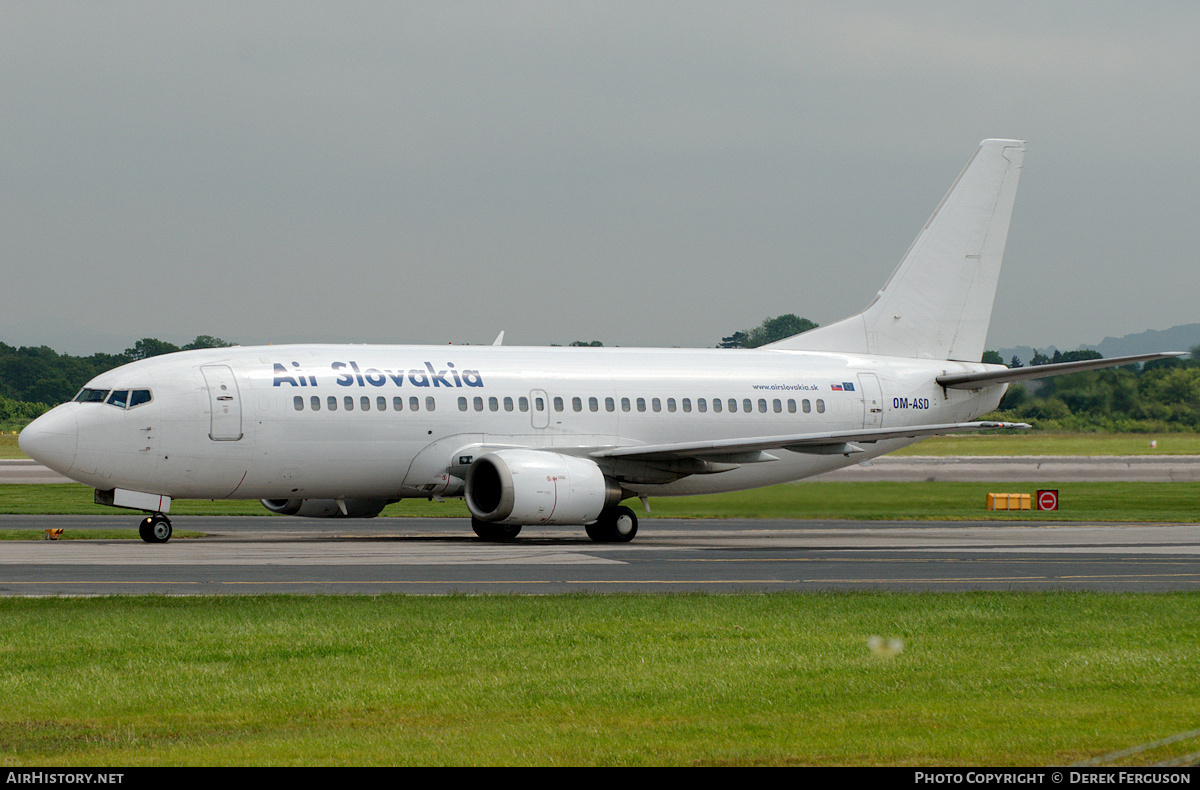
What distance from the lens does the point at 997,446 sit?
85312 mm

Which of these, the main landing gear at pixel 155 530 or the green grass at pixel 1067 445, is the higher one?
the main landing gear at pixel 155 530

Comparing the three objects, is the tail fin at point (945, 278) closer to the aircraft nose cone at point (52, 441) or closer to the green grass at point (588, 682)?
the aircraft nose cone at point (52, 441)

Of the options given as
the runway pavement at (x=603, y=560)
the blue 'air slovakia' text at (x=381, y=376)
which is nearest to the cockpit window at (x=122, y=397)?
the blue 'air slovakia' text at (x=381, y=376)

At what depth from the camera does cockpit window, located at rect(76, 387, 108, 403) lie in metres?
30.3

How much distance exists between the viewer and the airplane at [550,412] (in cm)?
3028

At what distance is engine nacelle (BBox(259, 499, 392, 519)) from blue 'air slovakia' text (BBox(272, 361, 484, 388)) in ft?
12.1

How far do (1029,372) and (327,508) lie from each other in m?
17.6

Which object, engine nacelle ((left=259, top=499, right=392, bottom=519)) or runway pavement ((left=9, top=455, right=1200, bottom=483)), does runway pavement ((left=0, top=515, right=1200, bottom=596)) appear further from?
runway pavement ((left=9, top=455, right=1200, bottom=483))

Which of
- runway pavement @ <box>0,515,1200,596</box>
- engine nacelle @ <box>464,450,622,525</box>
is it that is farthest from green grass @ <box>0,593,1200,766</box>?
engine nacelle @ <box>464,450,622,525</box>

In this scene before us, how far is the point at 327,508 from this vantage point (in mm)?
35000

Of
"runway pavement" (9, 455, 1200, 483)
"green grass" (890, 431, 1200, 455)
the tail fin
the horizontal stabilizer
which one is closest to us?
the horizontal stabilizer

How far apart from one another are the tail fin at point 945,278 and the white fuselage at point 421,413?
4.62 feet
